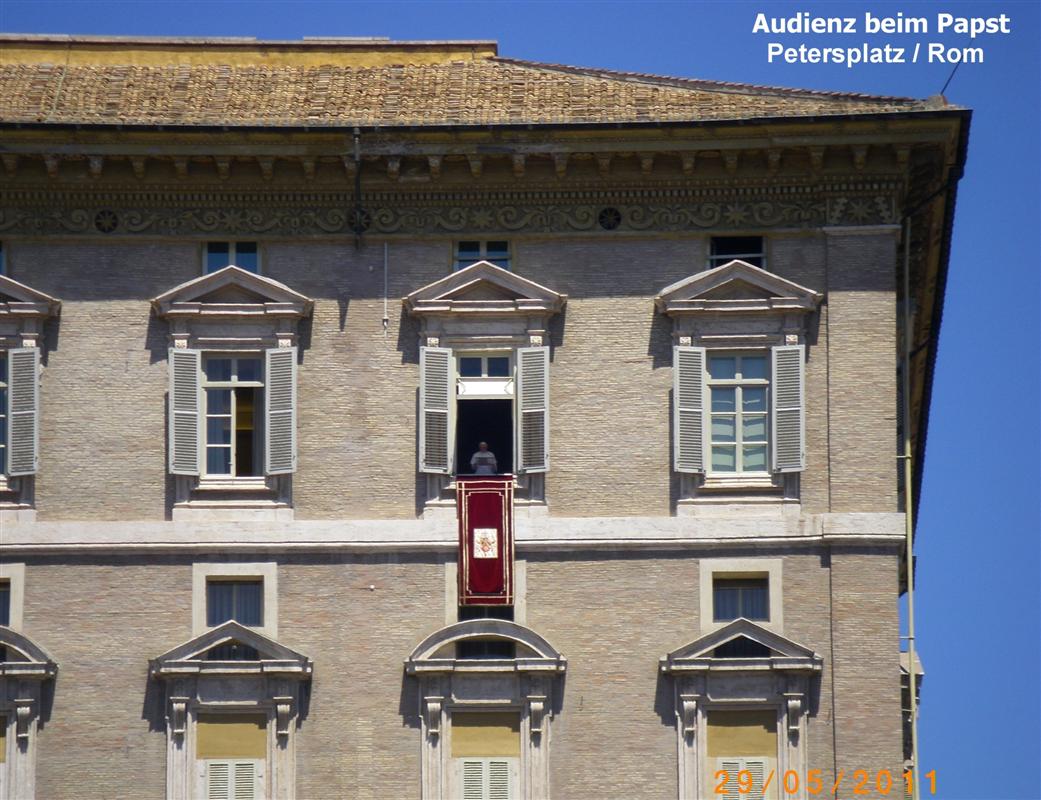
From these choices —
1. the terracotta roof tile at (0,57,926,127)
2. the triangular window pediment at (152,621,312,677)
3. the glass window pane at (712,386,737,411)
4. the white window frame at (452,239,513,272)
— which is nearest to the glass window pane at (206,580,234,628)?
the triangular window pediment at (152,621,312,677)

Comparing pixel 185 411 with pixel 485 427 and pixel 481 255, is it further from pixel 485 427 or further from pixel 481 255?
pixel 481 255

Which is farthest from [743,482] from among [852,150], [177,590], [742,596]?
[177,590]

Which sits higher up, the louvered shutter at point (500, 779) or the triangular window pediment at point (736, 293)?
the triangular window pediment at point (736, 293)

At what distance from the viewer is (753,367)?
159 feet

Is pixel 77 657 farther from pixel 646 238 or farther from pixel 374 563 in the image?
pixel 646 238

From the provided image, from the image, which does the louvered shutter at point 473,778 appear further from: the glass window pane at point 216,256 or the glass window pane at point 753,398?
the glass window pane at point 216,256

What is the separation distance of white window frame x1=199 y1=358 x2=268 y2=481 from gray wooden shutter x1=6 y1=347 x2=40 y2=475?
8.75ft

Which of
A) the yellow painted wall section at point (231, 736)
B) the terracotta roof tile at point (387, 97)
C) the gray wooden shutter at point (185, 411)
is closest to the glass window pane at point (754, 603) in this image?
the terracotta roof tile at point (387, 97)

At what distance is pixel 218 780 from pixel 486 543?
18.4 ft

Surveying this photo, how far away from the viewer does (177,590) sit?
47.7 m

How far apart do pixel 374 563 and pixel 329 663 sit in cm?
174

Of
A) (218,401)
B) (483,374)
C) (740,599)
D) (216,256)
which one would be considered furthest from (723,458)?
(216,256)

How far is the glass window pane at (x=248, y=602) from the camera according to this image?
47688 millimetres
